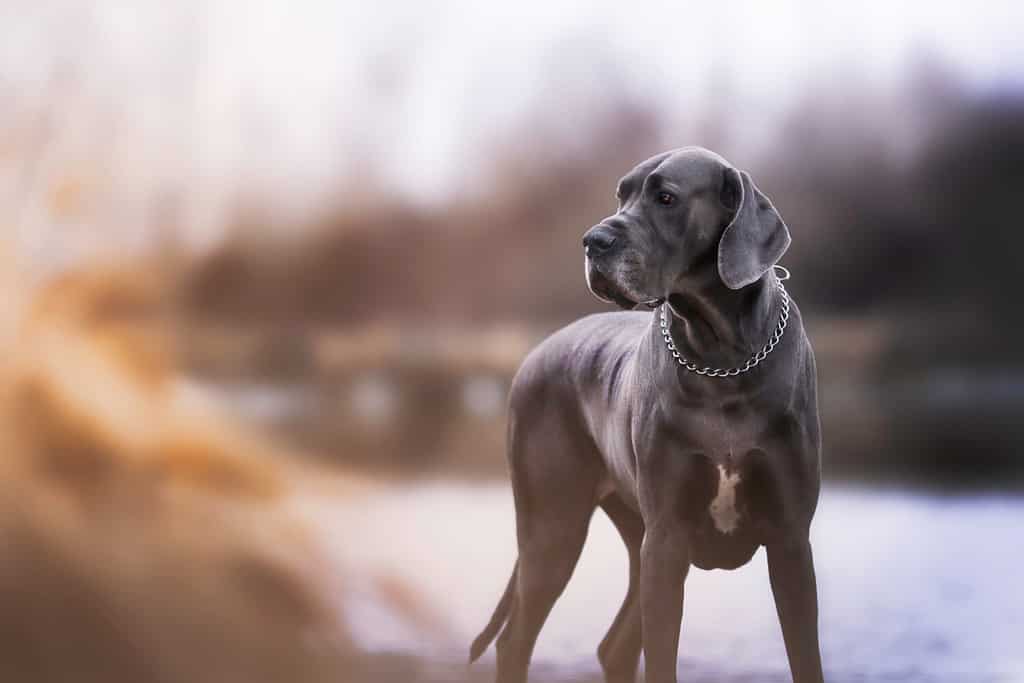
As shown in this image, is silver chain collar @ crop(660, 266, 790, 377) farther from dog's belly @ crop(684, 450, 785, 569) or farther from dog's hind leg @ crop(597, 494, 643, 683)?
dog's hind leg @ crop(597, 494, 643, 683)

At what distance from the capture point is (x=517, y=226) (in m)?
3.90

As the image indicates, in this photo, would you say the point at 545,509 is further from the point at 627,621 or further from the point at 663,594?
the point at 663,594

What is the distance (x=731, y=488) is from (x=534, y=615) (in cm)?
65

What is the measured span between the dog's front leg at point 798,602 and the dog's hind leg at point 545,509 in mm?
482

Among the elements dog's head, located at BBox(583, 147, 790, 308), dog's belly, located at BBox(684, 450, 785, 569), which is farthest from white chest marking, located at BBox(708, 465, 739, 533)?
dog's head, located at BBox(583, 147, 790, 308)

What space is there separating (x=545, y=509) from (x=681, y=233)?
73cm

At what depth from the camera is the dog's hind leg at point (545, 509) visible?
2.65 m

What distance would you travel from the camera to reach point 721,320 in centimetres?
220

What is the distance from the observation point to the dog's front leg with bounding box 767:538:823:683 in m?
2.24

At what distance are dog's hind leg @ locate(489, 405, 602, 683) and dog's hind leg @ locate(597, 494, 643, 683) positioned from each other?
0.14m

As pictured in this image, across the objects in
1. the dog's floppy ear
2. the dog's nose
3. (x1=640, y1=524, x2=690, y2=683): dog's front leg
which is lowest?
(x1=640, y1=524, x2=690, y2=683): dog's front leg

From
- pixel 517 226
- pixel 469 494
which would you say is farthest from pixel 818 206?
pixel 469 494

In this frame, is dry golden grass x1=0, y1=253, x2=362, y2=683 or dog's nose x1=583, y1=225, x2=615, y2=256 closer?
dog's nose x1=583, y1=225, x2=615, y2=256

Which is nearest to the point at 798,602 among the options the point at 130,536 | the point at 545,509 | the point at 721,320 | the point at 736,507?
the point at 736,507
